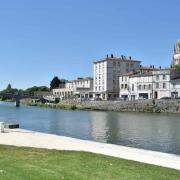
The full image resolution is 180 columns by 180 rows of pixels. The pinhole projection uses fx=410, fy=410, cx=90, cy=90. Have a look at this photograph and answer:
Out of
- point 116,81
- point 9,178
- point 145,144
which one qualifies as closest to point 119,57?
Result: point 116,81

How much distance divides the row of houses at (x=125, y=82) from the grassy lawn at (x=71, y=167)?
94455 millimetres

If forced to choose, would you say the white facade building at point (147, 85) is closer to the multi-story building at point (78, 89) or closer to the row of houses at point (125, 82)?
the row of houses at point (125, 82)

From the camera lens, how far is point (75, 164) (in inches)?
517

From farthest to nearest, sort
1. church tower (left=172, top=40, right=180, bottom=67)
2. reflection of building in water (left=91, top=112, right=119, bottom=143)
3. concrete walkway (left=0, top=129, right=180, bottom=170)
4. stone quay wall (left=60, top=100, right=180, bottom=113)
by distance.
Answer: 1. church tower (left=172, top=40, right=180, bottom=67)
2. stone quay wall (left=60, top=100, right=180, bottom=113)
3. reflection of building in water (left=91, top=112, right=119, bottom=143)
4. concrete walkway (left=0, top=129, right=180, bottom=170)

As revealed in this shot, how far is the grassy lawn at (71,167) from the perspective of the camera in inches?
444

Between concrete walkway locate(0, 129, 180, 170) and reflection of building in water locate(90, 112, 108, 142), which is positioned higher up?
concrete walkway locate(0, 129, 180, 170)

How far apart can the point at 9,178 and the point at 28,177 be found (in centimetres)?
52

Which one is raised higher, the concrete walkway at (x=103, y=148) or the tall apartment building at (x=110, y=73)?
the tall apartment building at (x=110, y=73)

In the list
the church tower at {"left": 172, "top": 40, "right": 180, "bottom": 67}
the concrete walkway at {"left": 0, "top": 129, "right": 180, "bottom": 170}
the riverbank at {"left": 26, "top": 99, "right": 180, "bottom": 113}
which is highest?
the church tower at {"left": 172, "top": 40, "right": 180, "bottom": 67}

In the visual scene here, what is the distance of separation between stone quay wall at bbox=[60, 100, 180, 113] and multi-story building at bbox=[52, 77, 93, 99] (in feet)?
125

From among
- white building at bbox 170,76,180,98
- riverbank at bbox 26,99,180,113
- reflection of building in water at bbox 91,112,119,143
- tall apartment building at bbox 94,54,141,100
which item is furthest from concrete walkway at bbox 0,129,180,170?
tall apartment building at bbox 94,54,141,100

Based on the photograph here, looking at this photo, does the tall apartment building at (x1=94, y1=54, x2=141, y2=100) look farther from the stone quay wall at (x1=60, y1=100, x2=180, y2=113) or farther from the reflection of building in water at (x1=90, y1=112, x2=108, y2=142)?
the reflection of building in water at (x1=90, y1=112, x2=108, y2=142)

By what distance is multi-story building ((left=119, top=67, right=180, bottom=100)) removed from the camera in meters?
110

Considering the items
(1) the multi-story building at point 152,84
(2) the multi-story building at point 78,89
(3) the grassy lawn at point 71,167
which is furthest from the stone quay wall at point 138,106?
(3) the grassy lawn at point 71,167
